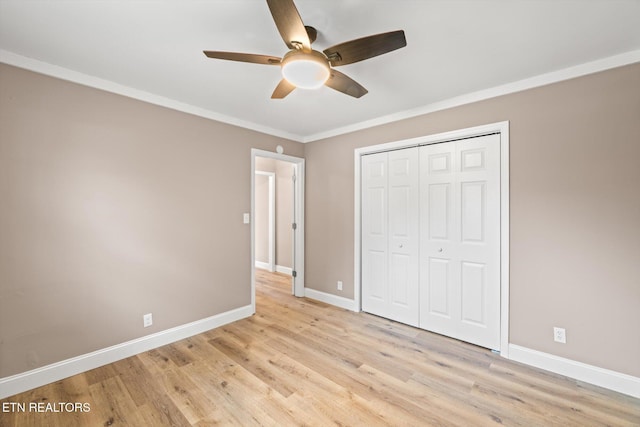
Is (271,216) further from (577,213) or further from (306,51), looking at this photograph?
(577,213)

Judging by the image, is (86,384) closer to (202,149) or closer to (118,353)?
(118,353)

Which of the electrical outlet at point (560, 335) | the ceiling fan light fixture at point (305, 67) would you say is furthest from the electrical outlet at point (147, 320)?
the electrical outlet at point (560, 335)

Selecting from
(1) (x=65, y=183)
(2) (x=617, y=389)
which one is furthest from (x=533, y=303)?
(1) (x=65, y=183)

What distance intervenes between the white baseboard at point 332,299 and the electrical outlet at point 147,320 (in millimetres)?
2146

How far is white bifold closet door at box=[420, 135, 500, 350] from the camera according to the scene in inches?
104

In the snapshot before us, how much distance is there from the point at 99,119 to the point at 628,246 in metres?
4.42

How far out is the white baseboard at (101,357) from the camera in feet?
6.64

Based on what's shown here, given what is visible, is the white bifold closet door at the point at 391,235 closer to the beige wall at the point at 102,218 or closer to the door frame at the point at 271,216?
the beige wall at the point at 102,218

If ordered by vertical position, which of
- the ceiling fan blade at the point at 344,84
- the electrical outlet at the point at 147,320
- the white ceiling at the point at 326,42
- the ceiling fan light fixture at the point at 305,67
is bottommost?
the electrical outlet at the point at 147,320

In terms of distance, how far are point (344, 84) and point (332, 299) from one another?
295cm

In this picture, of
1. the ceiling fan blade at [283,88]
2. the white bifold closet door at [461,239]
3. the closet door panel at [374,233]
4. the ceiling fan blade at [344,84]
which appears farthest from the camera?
the closet door panel at [374,233]

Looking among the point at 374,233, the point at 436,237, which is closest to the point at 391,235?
the point at 374,233

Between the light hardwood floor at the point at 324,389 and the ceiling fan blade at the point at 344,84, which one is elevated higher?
the ceiling fan blade at the point at 344,84

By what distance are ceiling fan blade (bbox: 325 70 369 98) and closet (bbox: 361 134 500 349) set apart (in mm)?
1411
